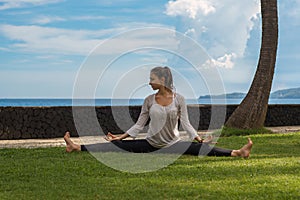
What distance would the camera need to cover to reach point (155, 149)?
29.1 ft

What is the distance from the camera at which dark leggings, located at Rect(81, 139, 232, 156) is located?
28.5 feet

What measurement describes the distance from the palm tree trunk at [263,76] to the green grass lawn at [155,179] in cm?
546

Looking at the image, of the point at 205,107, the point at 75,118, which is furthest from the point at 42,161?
the point at 205,107

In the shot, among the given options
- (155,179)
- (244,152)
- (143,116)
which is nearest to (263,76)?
(244,152)

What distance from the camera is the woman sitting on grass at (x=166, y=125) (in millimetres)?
8430

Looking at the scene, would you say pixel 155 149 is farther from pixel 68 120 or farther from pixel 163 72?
pixel 68 120

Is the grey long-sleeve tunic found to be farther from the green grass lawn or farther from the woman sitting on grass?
the green grass lawn

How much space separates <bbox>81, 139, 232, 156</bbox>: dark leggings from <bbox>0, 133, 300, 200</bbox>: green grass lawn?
0.69 feet

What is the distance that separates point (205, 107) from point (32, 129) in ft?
Answer: 16.9

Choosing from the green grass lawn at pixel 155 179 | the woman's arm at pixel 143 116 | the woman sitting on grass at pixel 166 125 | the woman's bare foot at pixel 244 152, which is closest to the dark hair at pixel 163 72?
the woman sitting on grass at pixel 166 125

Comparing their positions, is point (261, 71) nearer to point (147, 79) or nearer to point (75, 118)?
point (75, 118)

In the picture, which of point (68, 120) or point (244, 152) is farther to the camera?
point (68, 120)

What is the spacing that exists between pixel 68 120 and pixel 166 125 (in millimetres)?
7409

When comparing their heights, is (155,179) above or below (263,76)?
below
